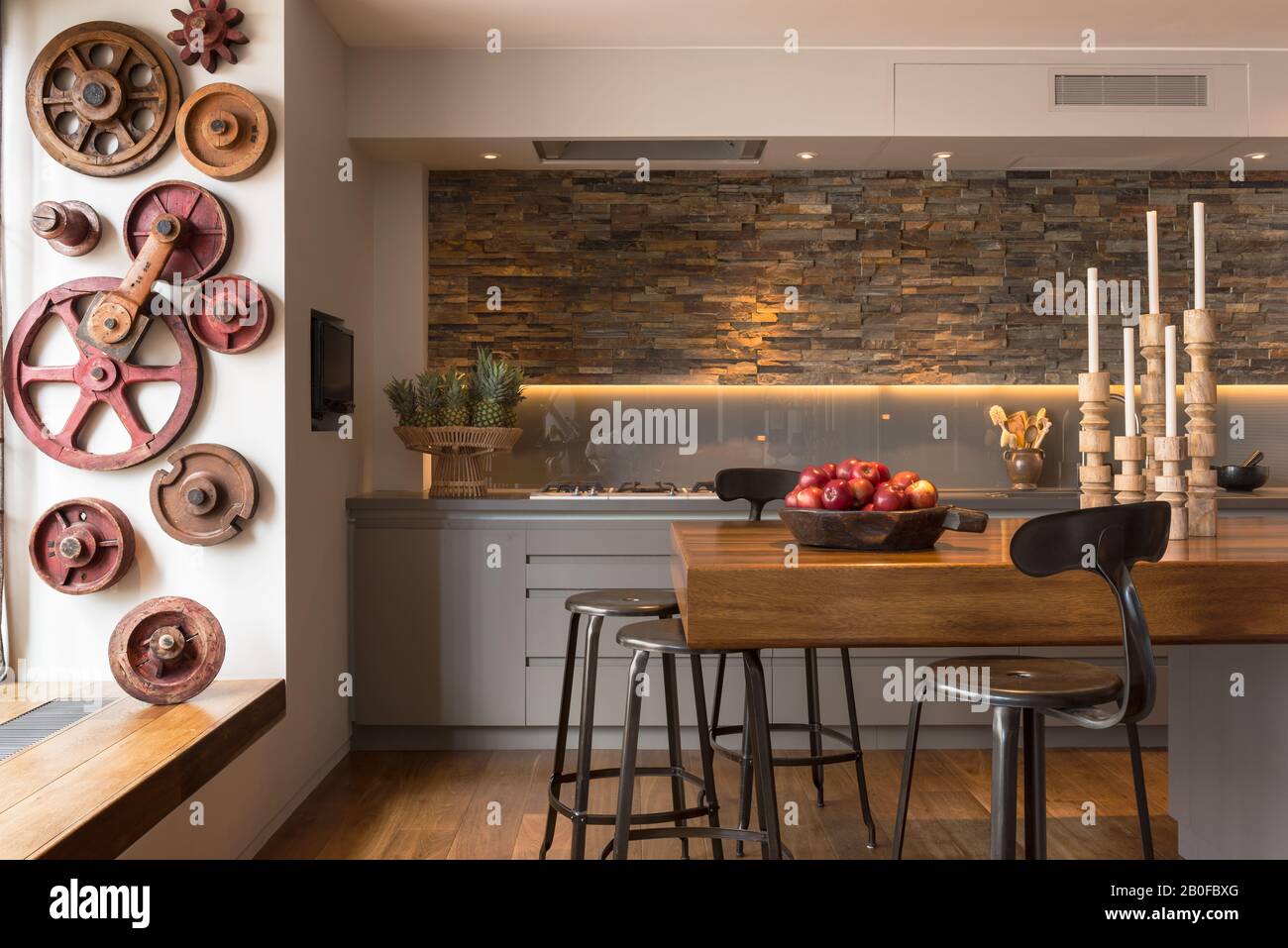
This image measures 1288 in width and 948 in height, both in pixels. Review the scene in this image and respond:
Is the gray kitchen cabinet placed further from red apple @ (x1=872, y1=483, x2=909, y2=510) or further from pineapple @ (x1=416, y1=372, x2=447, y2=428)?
red apple @ (x1=872, y1=483, x2=909, y2=510)

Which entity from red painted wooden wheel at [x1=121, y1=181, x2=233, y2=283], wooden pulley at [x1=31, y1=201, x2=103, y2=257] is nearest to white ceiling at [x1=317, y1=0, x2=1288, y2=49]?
red painted wooden wheel at [x1=121, y1=181, x2=233, y2=283]

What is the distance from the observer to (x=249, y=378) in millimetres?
3172

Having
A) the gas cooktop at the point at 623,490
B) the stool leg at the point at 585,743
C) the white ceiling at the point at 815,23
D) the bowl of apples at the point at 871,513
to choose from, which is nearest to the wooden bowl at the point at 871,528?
the bowl of apples at the point at 871,513

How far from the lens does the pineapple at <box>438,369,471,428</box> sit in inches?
164

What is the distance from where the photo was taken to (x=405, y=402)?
423 centimetres

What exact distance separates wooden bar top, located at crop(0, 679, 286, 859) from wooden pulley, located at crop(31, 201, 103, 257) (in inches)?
49.0

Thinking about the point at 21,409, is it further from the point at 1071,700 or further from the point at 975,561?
the point at 1071,700

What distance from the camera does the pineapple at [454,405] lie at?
4.16m

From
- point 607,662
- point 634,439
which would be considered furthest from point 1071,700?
point 634,439

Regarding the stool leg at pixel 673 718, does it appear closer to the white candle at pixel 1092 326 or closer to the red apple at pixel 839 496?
the red apple at pixel 839 496

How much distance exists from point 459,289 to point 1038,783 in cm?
339

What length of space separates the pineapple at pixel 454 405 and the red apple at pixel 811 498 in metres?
2.17

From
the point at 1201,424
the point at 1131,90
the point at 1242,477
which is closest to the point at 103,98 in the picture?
the point at 1201,424

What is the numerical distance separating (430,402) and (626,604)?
68.2 inches
